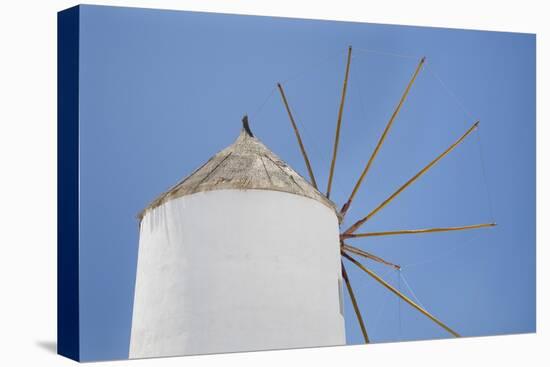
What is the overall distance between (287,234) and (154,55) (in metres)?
1.70

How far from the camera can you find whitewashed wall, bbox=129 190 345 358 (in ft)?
30.1

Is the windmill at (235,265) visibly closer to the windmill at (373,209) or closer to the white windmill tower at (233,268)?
the white windmill tower at (233,268)

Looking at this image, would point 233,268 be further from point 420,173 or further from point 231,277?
point 420,173

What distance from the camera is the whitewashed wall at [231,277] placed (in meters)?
9.16

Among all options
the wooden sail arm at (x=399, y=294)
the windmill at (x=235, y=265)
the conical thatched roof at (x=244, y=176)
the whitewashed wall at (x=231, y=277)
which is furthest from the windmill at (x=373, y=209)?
the whitewashed wall at (x=231, y=277)

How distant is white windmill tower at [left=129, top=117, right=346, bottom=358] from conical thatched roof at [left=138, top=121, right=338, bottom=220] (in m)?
0.01

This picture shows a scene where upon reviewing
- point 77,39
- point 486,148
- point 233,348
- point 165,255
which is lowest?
point 233,348

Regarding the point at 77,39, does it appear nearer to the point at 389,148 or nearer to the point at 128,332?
the point at 128,332

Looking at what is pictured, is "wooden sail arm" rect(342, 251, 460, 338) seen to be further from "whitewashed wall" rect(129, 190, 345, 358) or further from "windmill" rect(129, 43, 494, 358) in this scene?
"whitewashed wall" rect(129, 190, 345, 358)

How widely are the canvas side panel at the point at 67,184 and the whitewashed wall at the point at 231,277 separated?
0.51 meters

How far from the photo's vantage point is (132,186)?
9.59 m

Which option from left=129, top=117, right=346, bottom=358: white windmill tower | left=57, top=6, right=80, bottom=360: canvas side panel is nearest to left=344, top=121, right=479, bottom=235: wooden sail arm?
left=129, top=117, right=346, bottom=358: white windmill tower

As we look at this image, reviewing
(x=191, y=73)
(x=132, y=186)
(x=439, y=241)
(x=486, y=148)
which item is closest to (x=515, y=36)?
(x=486, y=148)

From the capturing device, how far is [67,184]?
9281 mm
